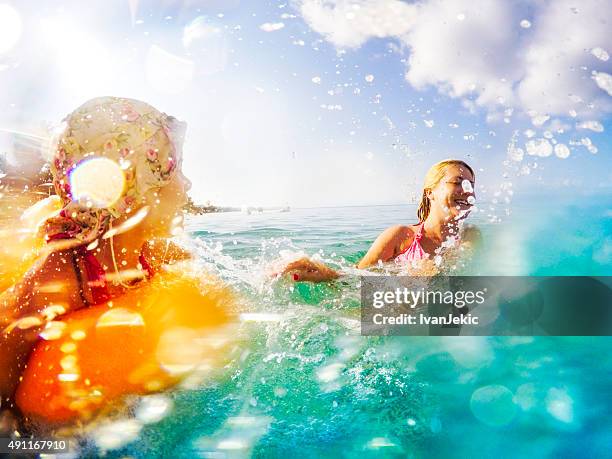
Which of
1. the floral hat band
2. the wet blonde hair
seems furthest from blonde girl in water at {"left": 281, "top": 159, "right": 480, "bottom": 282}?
the floral hat band

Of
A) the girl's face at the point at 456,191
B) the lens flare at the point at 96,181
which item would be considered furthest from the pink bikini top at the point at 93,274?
the girl's face at the point at 456,191

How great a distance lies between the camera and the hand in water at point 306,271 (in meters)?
3.82

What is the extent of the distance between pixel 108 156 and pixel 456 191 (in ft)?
13.2

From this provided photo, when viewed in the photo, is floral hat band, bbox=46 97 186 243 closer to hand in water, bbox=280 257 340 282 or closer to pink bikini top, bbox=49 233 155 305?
pink bikini top, bbox=49 233 155 305

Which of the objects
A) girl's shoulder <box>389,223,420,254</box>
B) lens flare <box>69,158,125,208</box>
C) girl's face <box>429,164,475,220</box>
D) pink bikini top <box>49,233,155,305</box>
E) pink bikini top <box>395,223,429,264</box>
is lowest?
pink bikini top <box>49,233,155,305</box>

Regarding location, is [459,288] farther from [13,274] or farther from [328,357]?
[13,274]

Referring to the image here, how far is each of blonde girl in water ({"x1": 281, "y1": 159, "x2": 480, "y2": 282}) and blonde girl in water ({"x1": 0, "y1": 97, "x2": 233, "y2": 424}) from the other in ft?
10.2

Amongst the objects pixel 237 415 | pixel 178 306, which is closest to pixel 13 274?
pixel 178 306

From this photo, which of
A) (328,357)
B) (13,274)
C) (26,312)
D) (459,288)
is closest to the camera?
(26,312)

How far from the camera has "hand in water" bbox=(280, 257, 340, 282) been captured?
3.82 metres

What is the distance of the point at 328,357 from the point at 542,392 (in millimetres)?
1321

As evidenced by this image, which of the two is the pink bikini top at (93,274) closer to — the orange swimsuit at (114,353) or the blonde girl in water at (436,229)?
the orange swimsuit at (114,353)

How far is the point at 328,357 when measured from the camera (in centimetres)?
241

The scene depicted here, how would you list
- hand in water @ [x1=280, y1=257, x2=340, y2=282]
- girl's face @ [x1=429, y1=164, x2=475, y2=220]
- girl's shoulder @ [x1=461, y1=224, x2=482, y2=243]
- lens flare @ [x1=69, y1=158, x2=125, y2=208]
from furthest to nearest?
girl's shoulder @ [x1=461, y1=224, x2=482, y2=243], girl's face @ [x1=429, y1=164, x2=475, y2=220], hand in water @ [x1=280, y1=257, x2=340, y2=282], lens flare @ [x1=69, y1=158, x2=125, y2=208]
